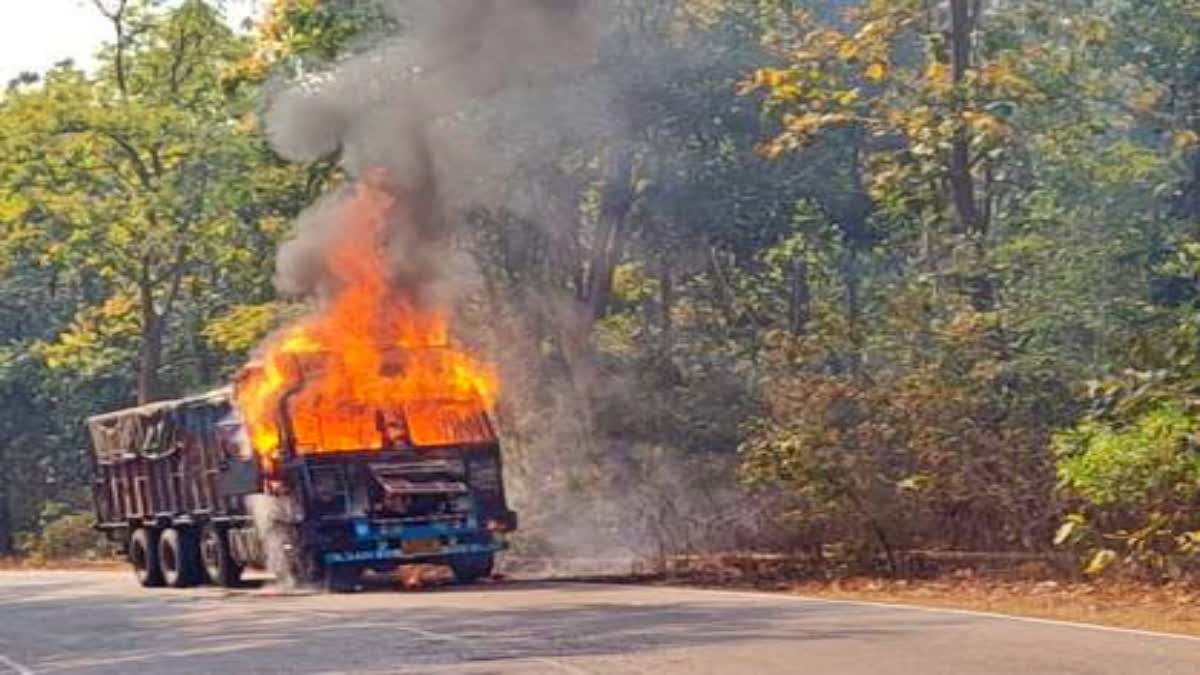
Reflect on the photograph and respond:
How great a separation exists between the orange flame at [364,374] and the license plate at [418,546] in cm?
125

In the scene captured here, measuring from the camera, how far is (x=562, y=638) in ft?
51.0

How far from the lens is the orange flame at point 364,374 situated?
2325 cm

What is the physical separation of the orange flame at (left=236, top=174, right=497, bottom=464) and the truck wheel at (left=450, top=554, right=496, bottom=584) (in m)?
1.37

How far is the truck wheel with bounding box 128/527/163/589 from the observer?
2853cm

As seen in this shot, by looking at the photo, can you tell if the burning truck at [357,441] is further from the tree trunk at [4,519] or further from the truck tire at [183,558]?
the tree trunk at [4,519]

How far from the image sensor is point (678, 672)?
13.0m

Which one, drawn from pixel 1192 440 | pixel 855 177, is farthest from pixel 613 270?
pixel 1192 440

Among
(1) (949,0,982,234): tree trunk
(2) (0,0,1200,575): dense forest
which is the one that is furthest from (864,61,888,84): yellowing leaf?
(1) (949,0,982,234): tree trunk

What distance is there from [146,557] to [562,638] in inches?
578

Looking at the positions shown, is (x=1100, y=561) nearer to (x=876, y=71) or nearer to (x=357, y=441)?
(x=876, y=71)

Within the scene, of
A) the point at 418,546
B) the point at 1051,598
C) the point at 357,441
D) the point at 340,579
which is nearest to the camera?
the point at 1051,598

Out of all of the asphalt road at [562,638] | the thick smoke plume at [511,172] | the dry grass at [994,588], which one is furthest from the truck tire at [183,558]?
the dry grass at [994,588]

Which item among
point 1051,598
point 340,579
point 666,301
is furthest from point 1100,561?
point 666,301

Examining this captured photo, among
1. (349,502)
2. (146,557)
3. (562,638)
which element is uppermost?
(349,502)
